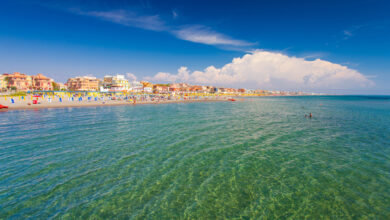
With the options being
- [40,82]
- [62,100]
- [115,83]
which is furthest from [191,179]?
[40,82]

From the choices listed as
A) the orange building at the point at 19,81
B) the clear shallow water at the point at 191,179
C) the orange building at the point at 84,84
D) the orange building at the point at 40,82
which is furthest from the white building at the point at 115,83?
the clear shallow water at the point at 191,179

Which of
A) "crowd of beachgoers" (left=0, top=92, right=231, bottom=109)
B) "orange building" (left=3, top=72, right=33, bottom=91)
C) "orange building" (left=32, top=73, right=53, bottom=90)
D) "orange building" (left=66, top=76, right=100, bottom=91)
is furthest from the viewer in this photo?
"orange building" (left=66, top=76, right=100, bottom=91)

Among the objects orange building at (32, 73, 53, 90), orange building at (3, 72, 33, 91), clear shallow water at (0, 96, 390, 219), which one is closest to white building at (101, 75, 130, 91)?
orange building at (32, 73, 53, 90)

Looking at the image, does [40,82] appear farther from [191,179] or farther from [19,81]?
[191,179]

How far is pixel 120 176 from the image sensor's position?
7.85 metres

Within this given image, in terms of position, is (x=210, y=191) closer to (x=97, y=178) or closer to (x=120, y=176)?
(x=120, y=176)

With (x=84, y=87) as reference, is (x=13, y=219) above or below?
below

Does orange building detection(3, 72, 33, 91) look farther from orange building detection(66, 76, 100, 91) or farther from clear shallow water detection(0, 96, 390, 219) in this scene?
clear shallow water detection(0, 96, 390, 219)

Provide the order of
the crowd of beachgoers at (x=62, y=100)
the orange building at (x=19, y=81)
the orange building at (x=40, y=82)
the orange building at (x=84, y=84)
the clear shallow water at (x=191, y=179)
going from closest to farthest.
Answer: the clear shallow water at (x=191, y=179) → the crowd of beachgoers at (x=62, y=100) → the orange building at (x=19, y=81) → the orange building at (x=40, y=82) → the orange building at (x=84, y=84)

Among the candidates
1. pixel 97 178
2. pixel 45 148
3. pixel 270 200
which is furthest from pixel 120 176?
pixel 45 148

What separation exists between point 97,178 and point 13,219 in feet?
9.11

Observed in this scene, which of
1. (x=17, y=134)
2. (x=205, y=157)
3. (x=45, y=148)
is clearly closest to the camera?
(x=205, y=157)

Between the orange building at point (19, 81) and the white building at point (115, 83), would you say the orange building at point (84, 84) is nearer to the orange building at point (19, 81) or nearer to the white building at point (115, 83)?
the white building at point (115, 83)

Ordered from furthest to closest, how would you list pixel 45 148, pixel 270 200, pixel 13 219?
1. pixel 45 148
2. pixel 270 200
3. pixel 13 219
